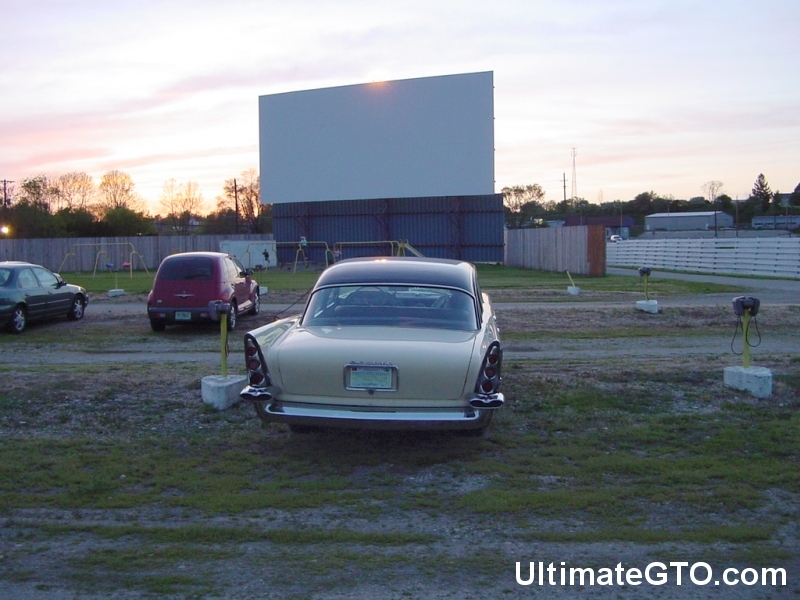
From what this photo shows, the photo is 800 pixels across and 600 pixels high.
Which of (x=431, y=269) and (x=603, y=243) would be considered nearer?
(x=431, y=269)

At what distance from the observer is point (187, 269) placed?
15375mm

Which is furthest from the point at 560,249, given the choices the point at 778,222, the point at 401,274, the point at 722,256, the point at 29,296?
the point at 778,222

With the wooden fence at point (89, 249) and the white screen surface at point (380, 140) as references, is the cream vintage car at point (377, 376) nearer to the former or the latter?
the white screen surface at point (380, 140)

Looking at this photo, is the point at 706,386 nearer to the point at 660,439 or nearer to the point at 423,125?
the point at 660,439

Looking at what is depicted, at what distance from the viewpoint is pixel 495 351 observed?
6539 mm

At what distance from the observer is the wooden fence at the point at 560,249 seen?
31.7m

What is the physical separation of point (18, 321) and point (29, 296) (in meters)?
0.58

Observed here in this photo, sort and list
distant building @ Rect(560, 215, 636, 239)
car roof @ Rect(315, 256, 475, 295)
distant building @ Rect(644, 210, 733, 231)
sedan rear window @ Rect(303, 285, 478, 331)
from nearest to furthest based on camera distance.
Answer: sedan rear window @ Rect(303, 285, 478, 331) → car roof @ Rect(315, 256, 475, 295) → distant building @ Rect(560, 215, 636, 239) → distant building @ Rect(644, 210, 733, 231)

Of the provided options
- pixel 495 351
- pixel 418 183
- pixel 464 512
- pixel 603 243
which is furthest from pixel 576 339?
pixel 418 183

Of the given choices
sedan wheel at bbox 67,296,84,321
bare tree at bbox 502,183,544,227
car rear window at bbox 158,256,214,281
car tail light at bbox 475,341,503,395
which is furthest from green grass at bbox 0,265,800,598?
bare tree at bbox 502,183,544,227

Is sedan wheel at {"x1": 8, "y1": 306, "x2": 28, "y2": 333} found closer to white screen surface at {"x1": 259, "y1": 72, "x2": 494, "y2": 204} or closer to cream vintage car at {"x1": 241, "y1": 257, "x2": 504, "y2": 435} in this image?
cream vintage car at {"x1": 241, "y1": 257, "x2": 504, "y2": 435}

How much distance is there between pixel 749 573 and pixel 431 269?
4.15m

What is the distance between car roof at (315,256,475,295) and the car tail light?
3.68 feet

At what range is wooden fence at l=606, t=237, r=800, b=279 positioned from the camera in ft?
96.0
